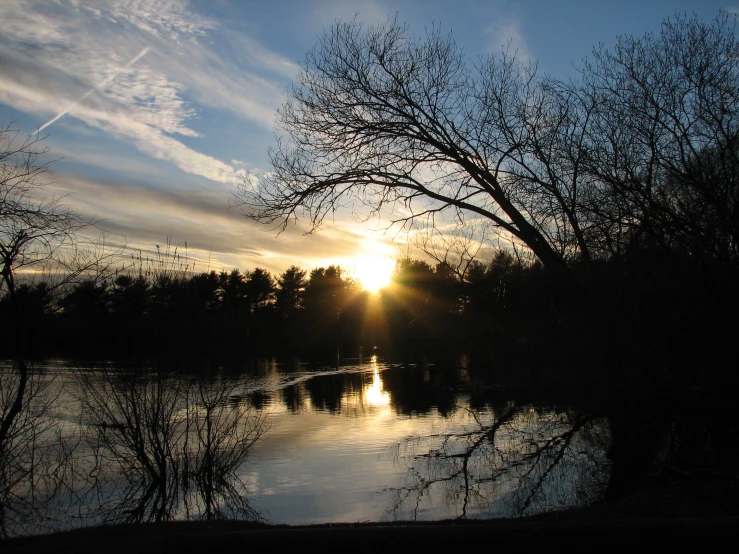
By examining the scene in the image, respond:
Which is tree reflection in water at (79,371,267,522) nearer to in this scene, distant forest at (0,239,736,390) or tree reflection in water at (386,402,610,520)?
distant forest at (0,239,736,390)

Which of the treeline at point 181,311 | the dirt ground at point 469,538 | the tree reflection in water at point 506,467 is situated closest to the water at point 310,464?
the tree reflection in water at point 506,467

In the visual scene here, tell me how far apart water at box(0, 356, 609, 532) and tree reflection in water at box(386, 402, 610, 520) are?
3 centimetres

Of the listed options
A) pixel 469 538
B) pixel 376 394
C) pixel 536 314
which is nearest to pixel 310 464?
pixel 469 538

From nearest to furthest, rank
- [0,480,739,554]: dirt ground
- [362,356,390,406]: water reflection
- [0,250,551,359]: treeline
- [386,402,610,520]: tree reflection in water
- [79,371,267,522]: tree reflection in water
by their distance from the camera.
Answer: [0,480,739,554]: dirt ground < [386,402,610,520]: tree reflection in water < [79,371,267,522]: tree reflection in water < [0,250,551,359]: treeline < [362,356,390,406]: water reflection

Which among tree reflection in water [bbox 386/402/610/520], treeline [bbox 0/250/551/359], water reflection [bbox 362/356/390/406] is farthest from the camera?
water reflection [bbox 362/356/390/406]

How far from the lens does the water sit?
9.80 meters

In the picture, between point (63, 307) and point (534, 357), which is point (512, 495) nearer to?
point (63, 307)

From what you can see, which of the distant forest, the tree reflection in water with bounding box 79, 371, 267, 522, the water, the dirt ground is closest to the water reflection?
the water

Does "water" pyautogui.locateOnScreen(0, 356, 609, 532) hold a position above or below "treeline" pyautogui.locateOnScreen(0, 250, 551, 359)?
below

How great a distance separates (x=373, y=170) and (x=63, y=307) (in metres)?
6.85

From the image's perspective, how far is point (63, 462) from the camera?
12.1m

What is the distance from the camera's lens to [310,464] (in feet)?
41.8

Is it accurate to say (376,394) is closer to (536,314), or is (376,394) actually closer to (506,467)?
(536,314)

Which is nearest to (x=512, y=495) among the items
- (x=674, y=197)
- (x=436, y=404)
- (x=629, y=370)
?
(x=629, y=370)
